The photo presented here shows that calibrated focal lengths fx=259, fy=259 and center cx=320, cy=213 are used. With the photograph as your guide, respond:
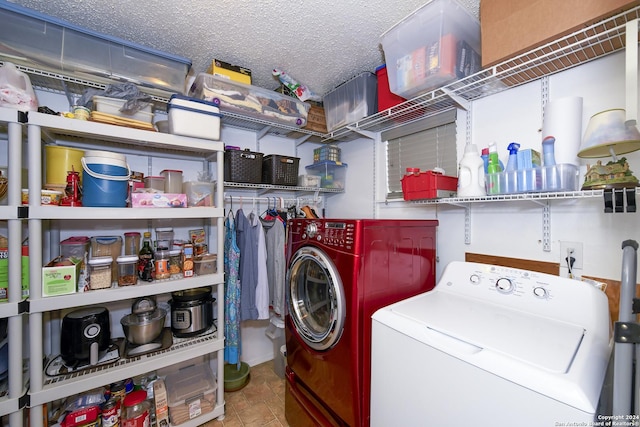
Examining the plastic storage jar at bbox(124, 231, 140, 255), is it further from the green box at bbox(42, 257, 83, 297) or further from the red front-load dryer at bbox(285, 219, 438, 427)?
the red front-load dryer at bbox(285, 219, 438, 427)

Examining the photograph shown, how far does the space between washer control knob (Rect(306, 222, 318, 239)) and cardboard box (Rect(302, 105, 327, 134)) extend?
1096 millimetres

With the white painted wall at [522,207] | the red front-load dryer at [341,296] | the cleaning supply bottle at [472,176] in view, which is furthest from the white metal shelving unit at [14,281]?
the cleaning supply bottle at [472,176]

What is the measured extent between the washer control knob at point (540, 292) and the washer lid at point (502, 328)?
93 millimetres

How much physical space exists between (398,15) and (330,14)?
1.25 feet

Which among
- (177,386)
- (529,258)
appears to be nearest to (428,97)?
(529,258)

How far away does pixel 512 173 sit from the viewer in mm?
1264

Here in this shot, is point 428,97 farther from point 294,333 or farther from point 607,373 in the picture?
point 294,333

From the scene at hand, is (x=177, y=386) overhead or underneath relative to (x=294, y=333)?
underneath

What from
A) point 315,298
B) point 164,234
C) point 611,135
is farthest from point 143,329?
point 611,135

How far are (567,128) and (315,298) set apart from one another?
156 cm

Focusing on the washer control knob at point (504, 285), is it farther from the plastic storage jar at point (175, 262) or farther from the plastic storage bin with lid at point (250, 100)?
the plastic storage jar at point (175, 262)

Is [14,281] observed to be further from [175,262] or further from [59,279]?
Answer: [175,262]

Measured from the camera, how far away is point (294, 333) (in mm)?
1682

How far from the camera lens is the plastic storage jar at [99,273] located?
146cm
